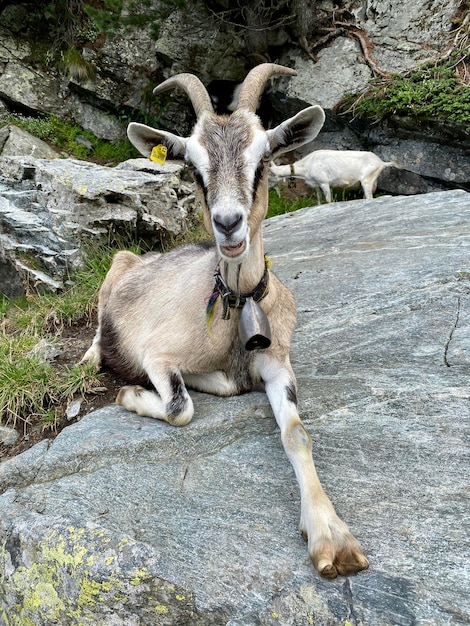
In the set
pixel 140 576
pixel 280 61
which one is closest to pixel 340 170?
pixel 280 61

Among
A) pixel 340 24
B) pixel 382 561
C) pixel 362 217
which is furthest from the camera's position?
pixel 340 24

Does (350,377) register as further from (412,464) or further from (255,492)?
(255,492)

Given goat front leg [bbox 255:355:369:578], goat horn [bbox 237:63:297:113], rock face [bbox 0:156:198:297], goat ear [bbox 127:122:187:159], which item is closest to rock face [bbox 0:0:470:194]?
rock face [bbox 0:156:198:297]

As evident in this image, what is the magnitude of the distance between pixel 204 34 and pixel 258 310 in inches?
385

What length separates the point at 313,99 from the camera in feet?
35.5

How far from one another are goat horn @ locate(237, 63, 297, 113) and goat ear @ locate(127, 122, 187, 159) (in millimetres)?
420

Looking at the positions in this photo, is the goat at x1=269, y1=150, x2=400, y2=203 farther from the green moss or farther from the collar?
the collar

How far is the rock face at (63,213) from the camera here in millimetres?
5746

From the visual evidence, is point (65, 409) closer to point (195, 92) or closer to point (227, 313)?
point (227, 313)

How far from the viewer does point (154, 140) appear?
329cm

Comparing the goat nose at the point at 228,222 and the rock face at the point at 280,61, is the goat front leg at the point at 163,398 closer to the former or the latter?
the goat nose at the point at 228,222

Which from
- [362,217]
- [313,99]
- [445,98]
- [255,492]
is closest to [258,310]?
[255,492]

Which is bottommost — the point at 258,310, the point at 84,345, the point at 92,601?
the point at 84,345

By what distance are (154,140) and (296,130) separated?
2.86 feet
